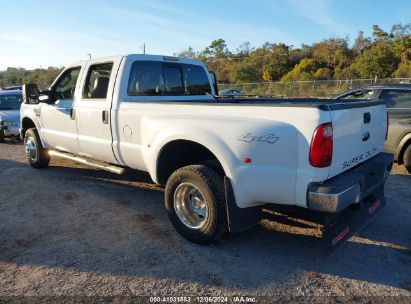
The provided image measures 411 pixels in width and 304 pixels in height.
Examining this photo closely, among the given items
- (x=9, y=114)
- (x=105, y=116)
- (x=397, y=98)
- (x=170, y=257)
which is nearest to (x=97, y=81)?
(x=105, y=116)

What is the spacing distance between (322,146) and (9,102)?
39.0 feet

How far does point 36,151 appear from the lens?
6895 millimetres

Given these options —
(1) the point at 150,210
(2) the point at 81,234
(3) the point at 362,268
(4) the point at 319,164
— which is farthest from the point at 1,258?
(3) the point at 362,268

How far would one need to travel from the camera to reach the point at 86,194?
18.2 ft

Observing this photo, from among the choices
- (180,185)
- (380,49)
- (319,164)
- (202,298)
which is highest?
(380,49)

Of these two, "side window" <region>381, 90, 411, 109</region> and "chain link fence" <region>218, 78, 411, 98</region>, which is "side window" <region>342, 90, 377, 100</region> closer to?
"side window" <region>381, 90, 411, 109</region>

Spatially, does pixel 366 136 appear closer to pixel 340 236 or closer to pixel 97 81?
pixel 340 236

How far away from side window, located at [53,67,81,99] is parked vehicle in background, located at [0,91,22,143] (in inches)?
233

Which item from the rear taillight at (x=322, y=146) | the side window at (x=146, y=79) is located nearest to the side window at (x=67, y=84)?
the side window at (x=146, y=79)

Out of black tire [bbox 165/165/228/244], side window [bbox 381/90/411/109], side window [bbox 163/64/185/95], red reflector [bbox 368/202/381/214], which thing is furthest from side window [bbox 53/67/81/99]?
side window [bbox 381/90/411/109]

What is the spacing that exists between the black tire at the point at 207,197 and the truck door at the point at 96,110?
1.46m

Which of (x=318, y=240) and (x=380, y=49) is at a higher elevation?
(x=380, y=49)

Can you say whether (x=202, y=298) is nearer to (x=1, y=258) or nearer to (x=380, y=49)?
(x=1, y=258)

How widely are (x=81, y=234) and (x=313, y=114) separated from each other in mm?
2833
